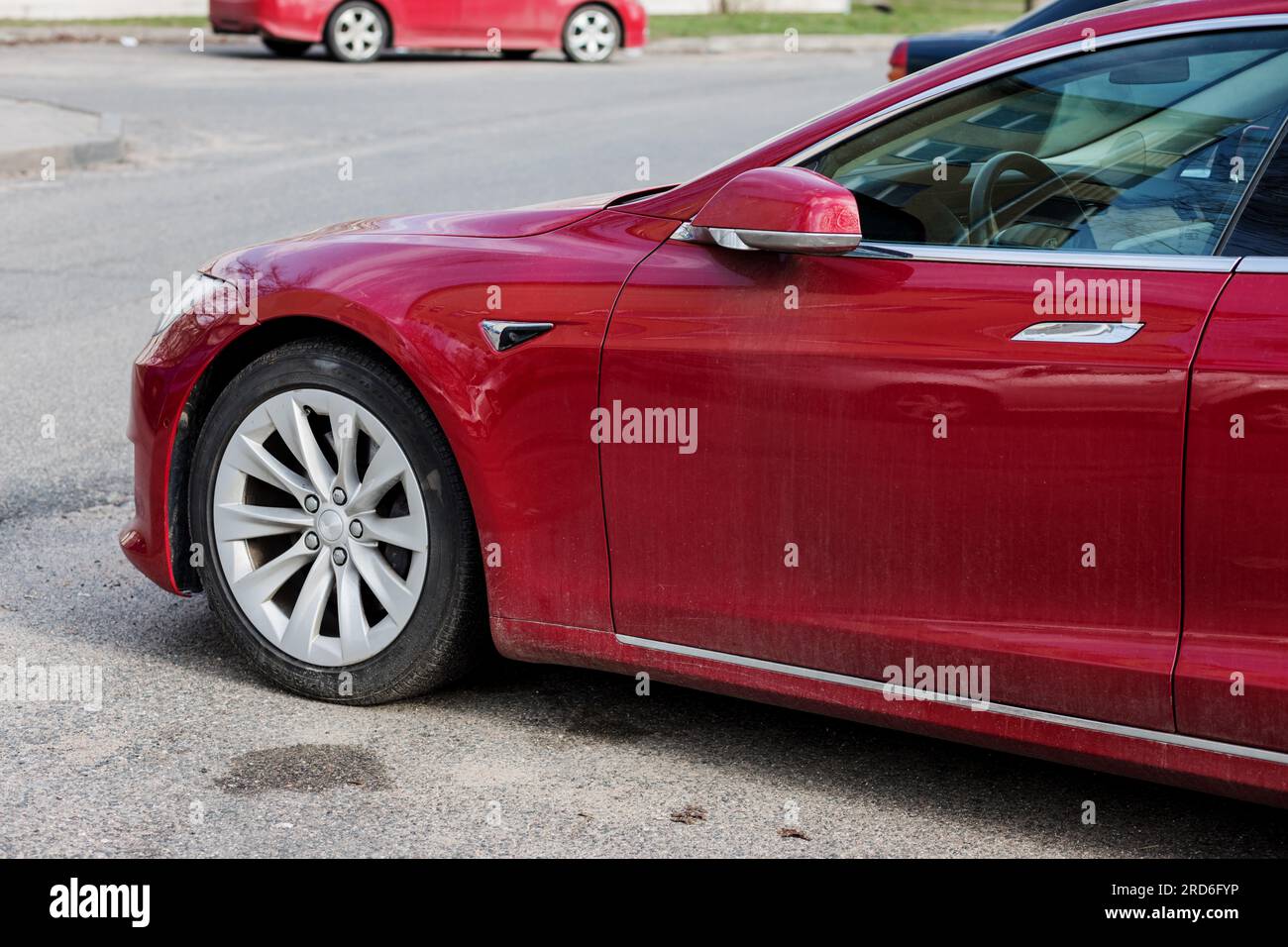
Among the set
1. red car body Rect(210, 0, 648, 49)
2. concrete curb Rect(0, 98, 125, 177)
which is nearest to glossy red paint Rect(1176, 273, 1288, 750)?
concrete curb Rect(0, 98, 125, 177)

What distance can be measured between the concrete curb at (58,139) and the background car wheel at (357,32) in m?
5.23

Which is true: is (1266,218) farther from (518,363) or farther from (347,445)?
(347,445)

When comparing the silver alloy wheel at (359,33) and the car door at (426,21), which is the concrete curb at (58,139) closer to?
the silver alloy wheel at (359,33)

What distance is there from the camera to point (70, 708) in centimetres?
390

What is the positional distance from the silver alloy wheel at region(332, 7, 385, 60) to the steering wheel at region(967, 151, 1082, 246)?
16.8 m

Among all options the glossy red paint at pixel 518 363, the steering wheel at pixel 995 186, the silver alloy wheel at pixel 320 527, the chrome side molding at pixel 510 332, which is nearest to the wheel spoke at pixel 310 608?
the silver alloy wheel at pixel 320 527

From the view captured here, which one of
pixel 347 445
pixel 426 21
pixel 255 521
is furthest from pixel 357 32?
pixel 347 445

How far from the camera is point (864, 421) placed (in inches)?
125

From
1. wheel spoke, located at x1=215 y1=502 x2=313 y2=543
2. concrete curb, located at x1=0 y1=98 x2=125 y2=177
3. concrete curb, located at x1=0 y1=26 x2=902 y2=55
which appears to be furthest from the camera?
concrete curb, located at x1=0 y1=26 x2=902 y2=55

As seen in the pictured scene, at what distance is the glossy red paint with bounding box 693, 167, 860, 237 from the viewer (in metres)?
3.14

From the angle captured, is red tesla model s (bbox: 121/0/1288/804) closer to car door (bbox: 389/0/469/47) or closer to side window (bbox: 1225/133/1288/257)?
side window (bbox: 1225/133/1288/257)
